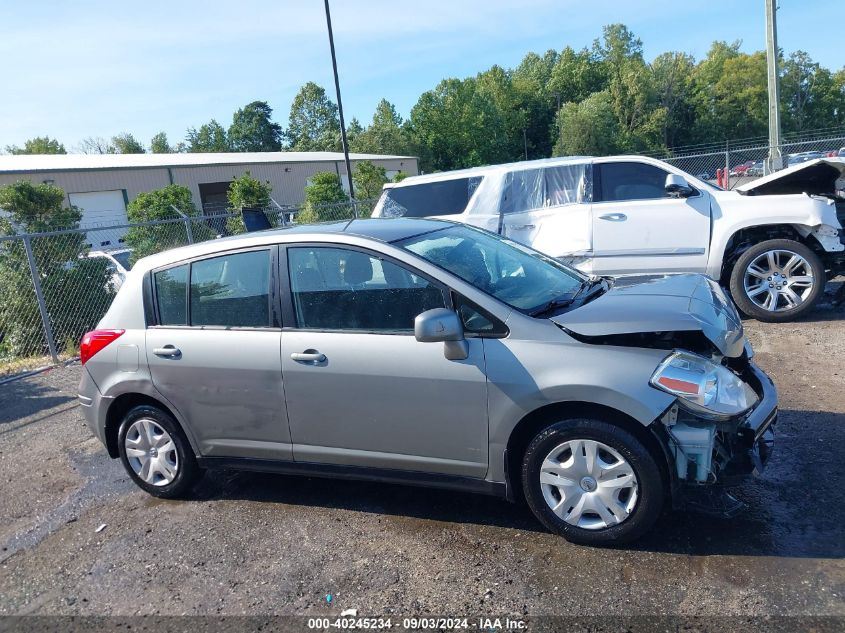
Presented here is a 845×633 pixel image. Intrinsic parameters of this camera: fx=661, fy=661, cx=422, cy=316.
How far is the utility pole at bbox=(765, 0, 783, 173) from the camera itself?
14.3 m

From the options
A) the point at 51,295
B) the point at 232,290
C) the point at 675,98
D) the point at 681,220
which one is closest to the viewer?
the point at 232,290

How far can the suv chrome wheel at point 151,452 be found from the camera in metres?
4.36

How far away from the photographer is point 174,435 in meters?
4.30

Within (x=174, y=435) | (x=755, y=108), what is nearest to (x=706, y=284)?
(x=174, y=435)

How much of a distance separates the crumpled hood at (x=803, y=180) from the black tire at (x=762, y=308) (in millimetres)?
701

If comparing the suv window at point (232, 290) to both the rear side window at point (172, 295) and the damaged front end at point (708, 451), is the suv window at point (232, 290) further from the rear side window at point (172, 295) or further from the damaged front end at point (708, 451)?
the damaged front end at point (708, 451)

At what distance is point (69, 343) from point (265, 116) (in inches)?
3837

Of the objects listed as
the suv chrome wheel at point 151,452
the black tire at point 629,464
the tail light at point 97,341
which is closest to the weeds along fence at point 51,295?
the tail light at point 97,341

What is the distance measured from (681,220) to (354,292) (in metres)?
4.96

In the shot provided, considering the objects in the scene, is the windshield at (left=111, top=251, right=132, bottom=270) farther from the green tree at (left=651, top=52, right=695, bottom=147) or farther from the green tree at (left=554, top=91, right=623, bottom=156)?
the green tree at (left=651, top=52, right=695, bottom=147)

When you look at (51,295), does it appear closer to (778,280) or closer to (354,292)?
(354,292)

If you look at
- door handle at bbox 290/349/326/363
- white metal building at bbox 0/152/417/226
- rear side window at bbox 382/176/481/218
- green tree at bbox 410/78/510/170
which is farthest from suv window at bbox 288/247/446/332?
green tree at bbox 410/78/510/170

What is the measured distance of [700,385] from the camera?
3121 mm

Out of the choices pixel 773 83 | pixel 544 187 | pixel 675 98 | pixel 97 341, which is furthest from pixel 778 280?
pixel 675 98
